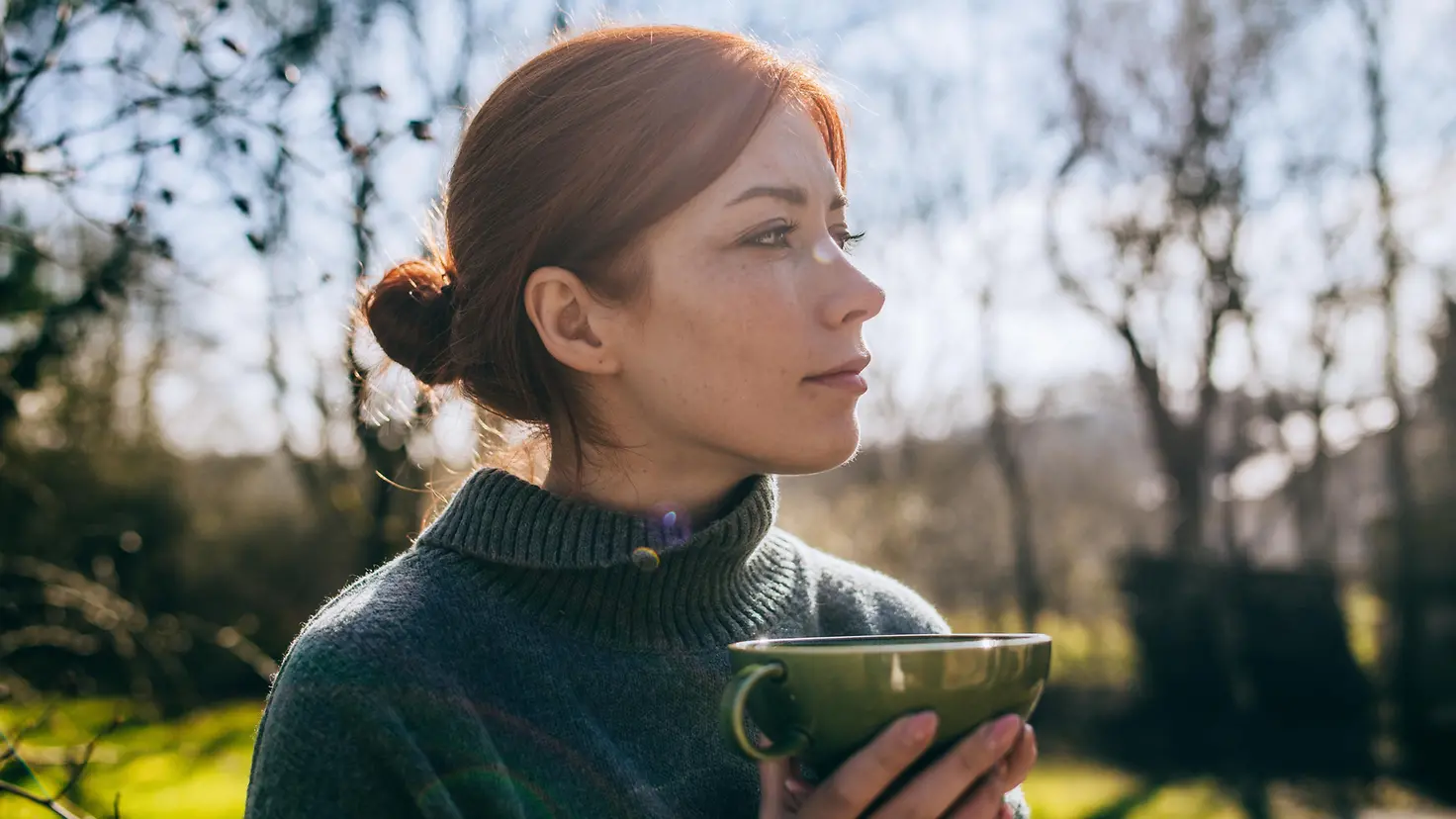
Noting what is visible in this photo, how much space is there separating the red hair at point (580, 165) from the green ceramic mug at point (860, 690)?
763 mm

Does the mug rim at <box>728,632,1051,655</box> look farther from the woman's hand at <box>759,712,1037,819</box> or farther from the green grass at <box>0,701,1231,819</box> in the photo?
the green grass at <box>0,701,1231,819</box>

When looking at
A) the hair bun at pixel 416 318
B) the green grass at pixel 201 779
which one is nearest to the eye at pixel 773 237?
the hair bun at pixel 416 318

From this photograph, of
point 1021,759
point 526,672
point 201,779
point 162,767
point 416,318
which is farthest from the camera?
point 201,779

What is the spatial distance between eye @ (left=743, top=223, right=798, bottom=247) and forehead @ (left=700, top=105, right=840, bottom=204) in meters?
0.07

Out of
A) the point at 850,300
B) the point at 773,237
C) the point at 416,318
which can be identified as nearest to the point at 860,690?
the point at 850,300

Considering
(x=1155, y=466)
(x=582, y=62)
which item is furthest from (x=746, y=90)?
(x=1155, y=466)

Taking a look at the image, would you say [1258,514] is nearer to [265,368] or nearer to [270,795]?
[265,368]

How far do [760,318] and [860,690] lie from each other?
67 cm

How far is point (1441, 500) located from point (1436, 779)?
2.98 metres

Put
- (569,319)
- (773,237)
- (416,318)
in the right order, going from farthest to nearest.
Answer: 1. (416,318)
2. (569,319)
3. (773,237)

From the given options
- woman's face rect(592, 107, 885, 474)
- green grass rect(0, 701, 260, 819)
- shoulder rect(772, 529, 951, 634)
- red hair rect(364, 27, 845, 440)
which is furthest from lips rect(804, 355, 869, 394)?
green grass rect(0, 701, 260, 819)

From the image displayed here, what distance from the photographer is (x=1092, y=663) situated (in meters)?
14.4

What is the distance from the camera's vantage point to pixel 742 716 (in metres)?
1.20

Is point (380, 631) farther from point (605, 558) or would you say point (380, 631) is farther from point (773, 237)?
point (773, 237)
